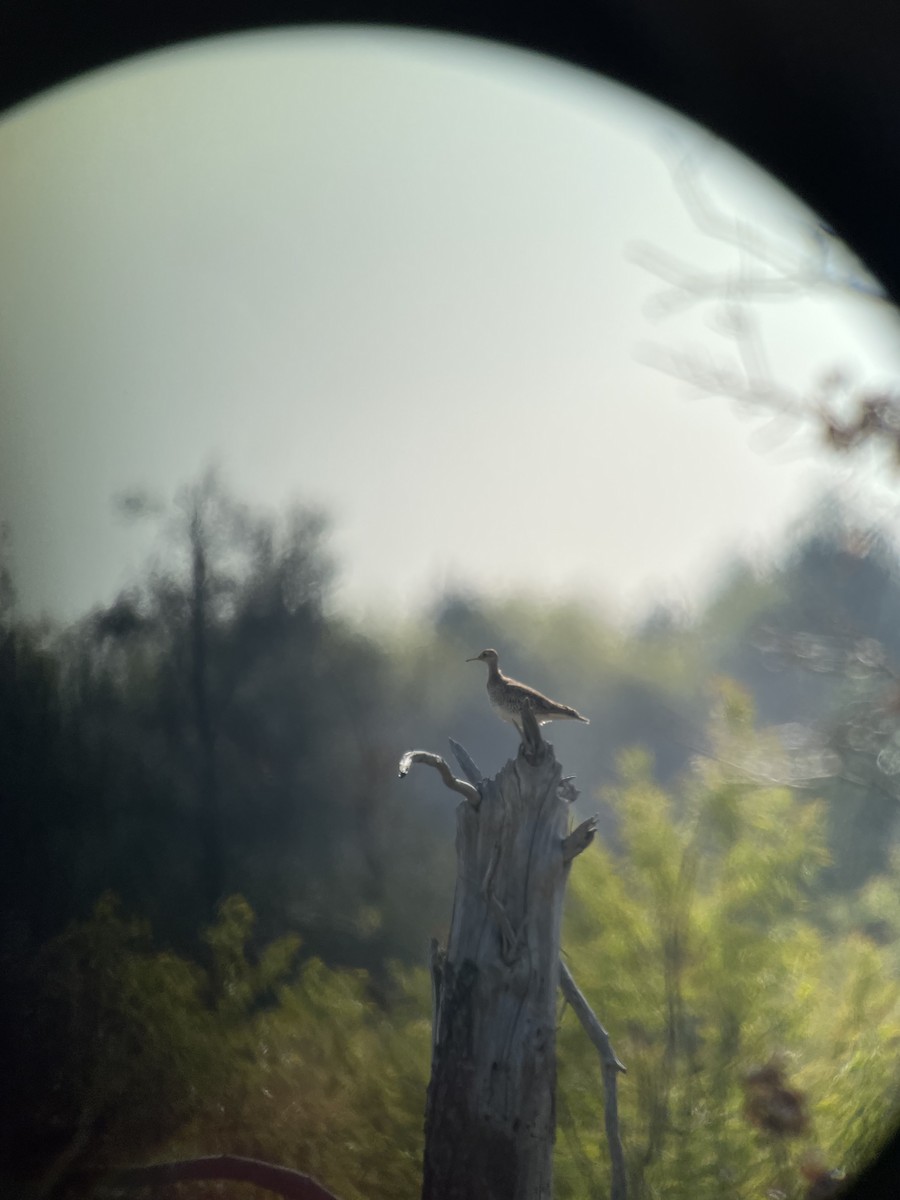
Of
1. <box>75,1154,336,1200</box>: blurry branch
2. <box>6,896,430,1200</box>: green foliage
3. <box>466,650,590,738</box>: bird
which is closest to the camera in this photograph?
<box>466,650,590,738</box>: bird

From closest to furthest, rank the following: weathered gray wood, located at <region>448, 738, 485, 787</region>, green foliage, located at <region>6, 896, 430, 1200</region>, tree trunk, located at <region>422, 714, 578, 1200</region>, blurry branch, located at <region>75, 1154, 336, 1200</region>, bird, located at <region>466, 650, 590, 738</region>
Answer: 1. tree trunk, located at <region>422, 714, 578, 1200</region>
2. weathered gray wood, located at <region>448, 738, 485, 787</region>
3. bird, located at <region>466, 650, 590, 738</region>
4. blurry branch, located at <region>75, 1154, 336, 1200</region>
5. green foliage, located at <region>6, 896, 430, 1200</region>

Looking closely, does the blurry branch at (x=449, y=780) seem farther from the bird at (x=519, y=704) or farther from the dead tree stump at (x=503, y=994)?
the bird at (x=519, y=704)

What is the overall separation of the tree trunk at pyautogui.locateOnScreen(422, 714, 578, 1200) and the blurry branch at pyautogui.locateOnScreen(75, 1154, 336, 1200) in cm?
134

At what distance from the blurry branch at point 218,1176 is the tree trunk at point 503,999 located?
1345mm

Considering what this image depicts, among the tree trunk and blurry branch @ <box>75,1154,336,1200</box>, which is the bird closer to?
the tree trunk

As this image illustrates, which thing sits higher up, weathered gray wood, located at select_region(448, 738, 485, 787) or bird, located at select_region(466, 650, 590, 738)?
bird, located at select_region(466, 650, 590, 738)

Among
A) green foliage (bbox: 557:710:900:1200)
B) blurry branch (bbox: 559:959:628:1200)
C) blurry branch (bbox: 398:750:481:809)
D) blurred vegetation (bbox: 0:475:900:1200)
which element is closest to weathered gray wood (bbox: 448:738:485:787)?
blurry branch (bbox: 398:750:481:809)

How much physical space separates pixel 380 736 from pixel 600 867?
1050 millimetres

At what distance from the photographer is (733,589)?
507 centimetres

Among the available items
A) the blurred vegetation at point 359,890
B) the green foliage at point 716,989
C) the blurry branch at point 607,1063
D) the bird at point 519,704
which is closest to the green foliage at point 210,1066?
the blurred vegetation at point 359,890

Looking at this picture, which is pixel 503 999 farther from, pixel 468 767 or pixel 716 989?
pixel 716 989

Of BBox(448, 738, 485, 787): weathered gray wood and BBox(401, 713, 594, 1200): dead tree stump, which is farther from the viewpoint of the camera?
BBox(448, 738, 485, 787): weathered gray wood

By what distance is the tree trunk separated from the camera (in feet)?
7.02

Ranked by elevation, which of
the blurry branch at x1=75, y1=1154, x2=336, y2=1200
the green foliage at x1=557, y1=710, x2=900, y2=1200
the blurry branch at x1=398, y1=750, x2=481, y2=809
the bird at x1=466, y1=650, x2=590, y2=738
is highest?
the bird at x1=466, y1=650, x2=590, y2=738
